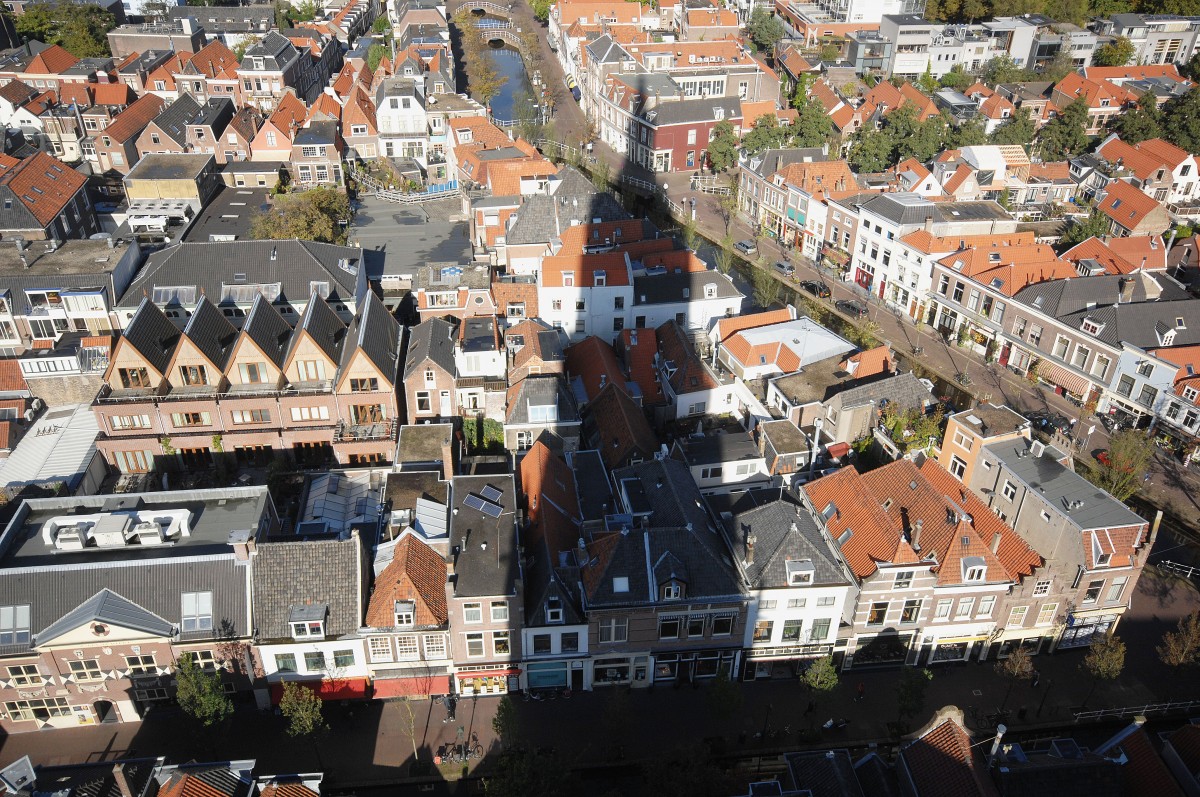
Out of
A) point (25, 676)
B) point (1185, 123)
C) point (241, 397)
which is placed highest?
point (1185, 123)

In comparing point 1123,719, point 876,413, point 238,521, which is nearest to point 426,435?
point 238,521

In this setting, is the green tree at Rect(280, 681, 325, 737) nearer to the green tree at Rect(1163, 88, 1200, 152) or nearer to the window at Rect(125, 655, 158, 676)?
the window at Rect(125, 655, 158, 676)

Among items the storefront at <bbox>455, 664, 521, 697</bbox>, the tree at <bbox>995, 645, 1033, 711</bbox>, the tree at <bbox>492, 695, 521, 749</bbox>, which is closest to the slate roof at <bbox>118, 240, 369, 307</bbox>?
the storefront at <bbox>455, 664, 521, 697</bbox>

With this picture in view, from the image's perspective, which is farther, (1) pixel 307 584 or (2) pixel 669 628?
(2) pixel 669 628

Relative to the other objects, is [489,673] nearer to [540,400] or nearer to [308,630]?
[308,630]

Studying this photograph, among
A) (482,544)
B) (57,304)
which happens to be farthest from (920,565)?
(57,304)
